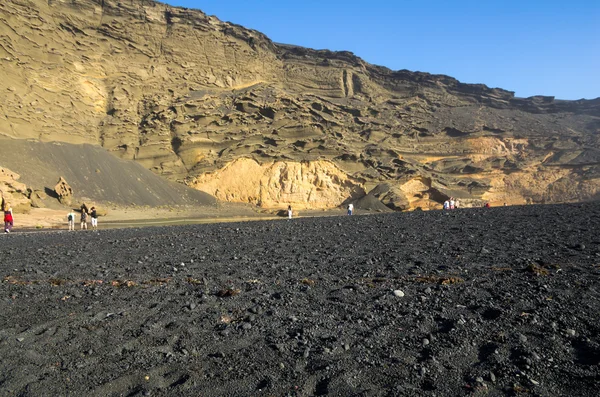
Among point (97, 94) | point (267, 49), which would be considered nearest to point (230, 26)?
point (267, 49)

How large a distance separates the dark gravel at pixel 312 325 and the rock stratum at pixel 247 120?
109 ft

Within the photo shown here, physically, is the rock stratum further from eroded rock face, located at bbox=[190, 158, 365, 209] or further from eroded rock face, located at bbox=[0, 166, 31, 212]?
eroded rock face, located at bbox=[0, 166, 31, 212]

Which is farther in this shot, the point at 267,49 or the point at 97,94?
the point at 267,49

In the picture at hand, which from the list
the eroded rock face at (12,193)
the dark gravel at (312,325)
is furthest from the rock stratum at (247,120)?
the dark gravel at (312,325)

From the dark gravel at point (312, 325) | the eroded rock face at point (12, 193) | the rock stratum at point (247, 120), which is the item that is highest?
the rock stratum at point (247, 120)

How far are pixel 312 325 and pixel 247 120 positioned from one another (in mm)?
42739

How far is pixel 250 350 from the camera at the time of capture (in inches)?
172

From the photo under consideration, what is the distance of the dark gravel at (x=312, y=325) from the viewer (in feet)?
12.2

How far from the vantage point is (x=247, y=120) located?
4622 centimetres

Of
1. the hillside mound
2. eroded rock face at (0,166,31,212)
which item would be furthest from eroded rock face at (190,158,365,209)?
eroded rock face at (0,166,31,212)

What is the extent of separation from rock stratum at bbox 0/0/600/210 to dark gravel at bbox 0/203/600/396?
3314 centimetres

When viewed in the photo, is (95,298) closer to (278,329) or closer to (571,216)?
(278,329)

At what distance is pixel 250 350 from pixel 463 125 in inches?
2541

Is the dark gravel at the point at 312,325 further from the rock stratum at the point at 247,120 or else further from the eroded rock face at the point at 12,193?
the rock stratum at the point at 247,120
